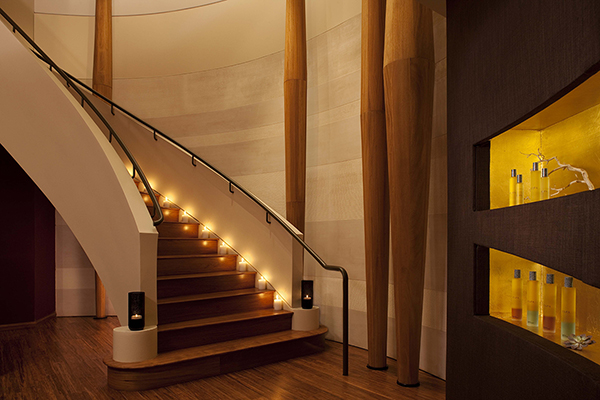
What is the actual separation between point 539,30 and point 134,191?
3.04 meters

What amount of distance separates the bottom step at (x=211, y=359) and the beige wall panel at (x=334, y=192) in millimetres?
1243

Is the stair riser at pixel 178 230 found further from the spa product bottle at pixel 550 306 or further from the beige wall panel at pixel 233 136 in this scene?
the spa product bottle at pixel 550 306

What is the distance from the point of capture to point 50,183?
3.99 m

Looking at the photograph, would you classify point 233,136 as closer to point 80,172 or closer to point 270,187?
point 270,187

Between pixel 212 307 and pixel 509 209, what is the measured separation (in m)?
3.06

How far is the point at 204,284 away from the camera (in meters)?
4.30

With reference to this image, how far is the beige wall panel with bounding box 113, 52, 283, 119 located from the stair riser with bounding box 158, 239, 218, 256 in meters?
1.87

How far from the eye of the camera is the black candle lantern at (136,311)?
3.21 m

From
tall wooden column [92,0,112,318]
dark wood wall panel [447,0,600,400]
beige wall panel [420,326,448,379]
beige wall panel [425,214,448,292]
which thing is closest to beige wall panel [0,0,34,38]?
tall wooden column [92,0,112,318]

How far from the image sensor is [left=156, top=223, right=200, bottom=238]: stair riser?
4.90m

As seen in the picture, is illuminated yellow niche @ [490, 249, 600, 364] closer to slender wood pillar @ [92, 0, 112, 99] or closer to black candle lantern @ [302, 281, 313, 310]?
black candle lantern @ [302, 281, 313, 310]

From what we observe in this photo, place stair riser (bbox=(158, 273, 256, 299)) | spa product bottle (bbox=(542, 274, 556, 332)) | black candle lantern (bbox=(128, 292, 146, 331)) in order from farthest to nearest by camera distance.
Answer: stair riser (bbox=(158, 273, 256, 299)) < black candle lantern (bbox=(128, 292, 146, 331)) < spa product bottle (bbox=(542, 274, 556, 332))

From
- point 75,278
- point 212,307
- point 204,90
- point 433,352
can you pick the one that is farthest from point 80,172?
point 433,352

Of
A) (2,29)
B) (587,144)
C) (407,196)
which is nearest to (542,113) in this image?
(587,144)
